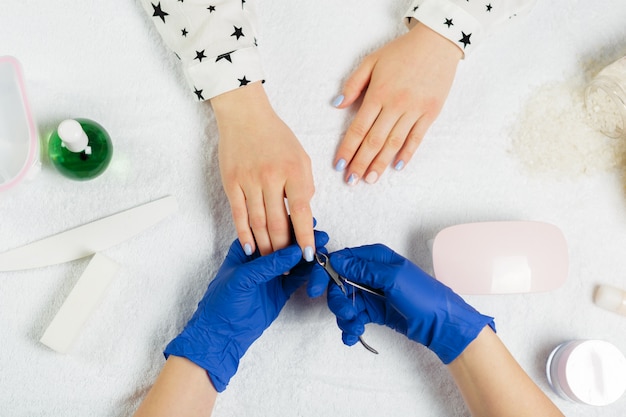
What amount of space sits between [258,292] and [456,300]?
0.79ft

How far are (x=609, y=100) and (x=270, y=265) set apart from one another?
0.52 metres

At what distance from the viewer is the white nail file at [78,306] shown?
2.29 feet

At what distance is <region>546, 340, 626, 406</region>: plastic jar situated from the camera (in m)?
0.70

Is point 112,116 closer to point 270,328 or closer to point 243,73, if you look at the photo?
point 243,73

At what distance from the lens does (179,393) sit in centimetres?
67

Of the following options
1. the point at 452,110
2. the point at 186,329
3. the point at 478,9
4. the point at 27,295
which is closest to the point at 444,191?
the point at 452,110

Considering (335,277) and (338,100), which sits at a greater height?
(338,100)

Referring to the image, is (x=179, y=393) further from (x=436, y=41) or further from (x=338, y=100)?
(x=436, y=41)

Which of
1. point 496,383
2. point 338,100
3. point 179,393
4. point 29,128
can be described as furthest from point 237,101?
point 496,383

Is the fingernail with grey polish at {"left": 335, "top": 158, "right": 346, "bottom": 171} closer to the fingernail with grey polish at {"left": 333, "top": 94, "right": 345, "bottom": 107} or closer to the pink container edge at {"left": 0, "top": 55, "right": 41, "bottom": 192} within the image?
the fingernail with grey polish at {"left": 333, "top": 94, "right": 345, "bottom": 107}

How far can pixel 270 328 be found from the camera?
74 cm

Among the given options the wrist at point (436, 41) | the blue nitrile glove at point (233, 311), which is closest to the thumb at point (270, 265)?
the blue nitrile glove at point (233, 311)

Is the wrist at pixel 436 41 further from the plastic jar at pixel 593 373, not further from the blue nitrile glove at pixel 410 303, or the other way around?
the plastic jar at pixel 593 373

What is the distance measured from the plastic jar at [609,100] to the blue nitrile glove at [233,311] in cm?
42
